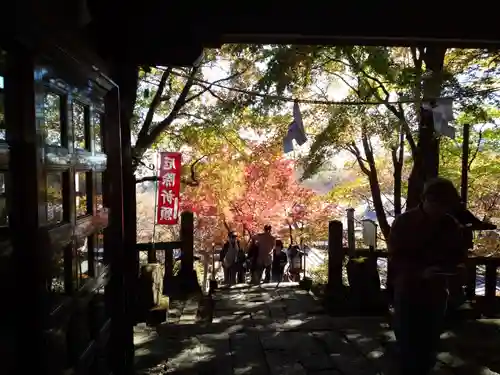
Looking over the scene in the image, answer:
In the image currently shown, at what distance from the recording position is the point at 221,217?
60.2 ft

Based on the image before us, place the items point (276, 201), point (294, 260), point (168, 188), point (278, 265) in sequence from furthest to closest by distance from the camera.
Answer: point (276, 201) < point (294, 260) < point (278, 265) < point (168, 188)

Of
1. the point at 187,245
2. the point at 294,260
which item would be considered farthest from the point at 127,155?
the point at 294,260

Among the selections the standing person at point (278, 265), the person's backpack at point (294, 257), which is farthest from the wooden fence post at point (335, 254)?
the person's backpack at point (294, 257)

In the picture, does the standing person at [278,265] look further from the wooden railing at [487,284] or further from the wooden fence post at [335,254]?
the wooden railing at [487,284]

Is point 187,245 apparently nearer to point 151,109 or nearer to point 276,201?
point 151,109

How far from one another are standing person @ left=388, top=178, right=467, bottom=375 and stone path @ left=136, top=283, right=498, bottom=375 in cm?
113

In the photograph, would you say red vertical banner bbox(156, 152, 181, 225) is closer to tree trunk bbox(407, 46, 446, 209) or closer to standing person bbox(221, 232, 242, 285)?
standing person bbox(221, 232, 242, 285)

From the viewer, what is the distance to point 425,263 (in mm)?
3203

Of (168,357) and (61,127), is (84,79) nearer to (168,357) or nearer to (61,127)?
(61,127)

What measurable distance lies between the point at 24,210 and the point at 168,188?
9376 millimetres

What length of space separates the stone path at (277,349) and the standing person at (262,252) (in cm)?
523

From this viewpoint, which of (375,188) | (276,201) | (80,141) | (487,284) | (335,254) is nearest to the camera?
(80,141)

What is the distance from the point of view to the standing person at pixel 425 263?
3.14 metres

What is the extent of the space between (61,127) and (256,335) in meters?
3.66
